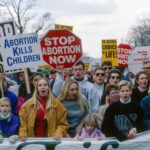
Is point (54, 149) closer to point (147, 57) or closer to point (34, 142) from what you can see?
point (34, 142)

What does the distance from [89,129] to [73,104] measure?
476 millimetres

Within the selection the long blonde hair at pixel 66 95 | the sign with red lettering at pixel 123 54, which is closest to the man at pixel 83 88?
the long blonde hair at pixel 66 95

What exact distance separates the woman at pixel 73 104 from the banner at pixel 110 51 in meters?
5.08

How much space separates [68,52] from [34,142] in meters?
2.06

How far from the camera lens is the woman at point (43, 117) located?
479 cm

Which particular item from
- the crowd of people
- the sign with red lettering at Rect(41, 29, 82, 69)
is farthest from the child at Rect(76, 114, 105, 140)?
the sign with red lettering at Rect(41, 29, 82, 69)

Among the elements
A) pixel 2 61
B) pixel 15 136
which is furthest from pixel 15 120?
pixel 2 61

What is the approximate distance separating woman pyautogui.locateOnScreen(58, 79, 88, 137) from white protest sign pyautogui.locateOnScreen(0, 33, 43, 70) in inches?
47.8

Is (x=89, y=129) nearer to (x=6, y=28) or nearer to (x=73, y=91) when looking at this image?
(x=73, y=91)

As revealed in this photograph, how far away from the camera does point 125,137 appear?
4.54 metres

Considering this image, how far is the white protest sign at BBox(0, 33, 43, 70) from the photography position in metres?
6.12

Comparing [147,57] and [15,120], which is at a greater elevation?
[147,57]

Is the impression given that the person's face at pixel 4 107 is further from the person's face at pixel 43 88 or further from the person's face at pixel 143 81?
the person's face at pixel 143 81

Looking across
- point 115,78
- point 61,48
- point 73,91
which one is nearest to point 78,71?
point 61,48
